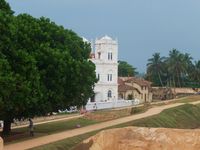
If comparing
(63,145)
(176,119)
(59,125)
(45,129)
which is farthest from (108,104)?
(63,145)

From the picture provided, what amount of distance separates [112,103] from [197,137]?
2428 inches

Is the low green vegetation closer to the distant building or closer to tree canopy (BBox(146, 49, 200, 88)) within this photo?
the distant building

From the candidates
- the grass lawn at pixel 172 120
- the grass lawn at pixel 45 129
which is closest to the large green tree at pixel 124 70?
the grass lawn at pixel 172 120

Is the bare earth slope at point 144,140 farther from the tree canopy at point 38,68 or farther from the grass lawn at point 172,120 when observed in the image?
the tree canopy at point 38,68

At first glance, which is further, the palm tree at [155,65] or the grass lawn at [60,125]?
the palm tree at [155,65]

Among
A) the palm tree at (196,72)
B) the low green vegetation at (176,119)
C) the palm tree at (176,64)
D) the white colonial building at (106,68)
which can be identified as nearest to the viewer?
the low green vegetation at (176,119)

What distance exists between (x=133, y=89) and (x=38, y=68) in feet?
198

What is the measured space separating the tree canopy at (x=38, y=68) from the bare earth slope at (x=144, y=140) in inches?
538

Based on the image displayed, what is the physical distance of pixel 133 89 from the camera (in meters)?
95.3

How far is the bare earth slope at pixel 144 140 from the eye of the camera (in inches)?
656

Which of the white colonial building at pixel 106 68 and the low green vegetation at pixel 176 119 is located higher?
the white colonial building at pixel 106 68

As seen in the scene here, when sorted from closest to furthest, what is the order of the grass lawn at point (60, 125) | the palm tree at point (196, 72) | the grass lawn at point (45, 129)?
1. the grass lawn at point (45, 129)
2. the grass lawn at point (60, 125)
3. the palm tree at point (196, 72)

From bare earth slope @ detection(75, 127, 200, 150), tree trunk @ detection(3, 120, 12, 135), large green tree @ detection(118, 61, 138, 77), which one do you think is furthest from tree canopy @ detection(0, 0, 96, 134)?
large green tree @ detection(118, 61, 138, 77)

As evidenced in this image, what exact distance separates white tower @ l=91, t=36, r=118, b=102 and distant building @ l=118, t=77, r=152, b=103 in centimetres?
718
